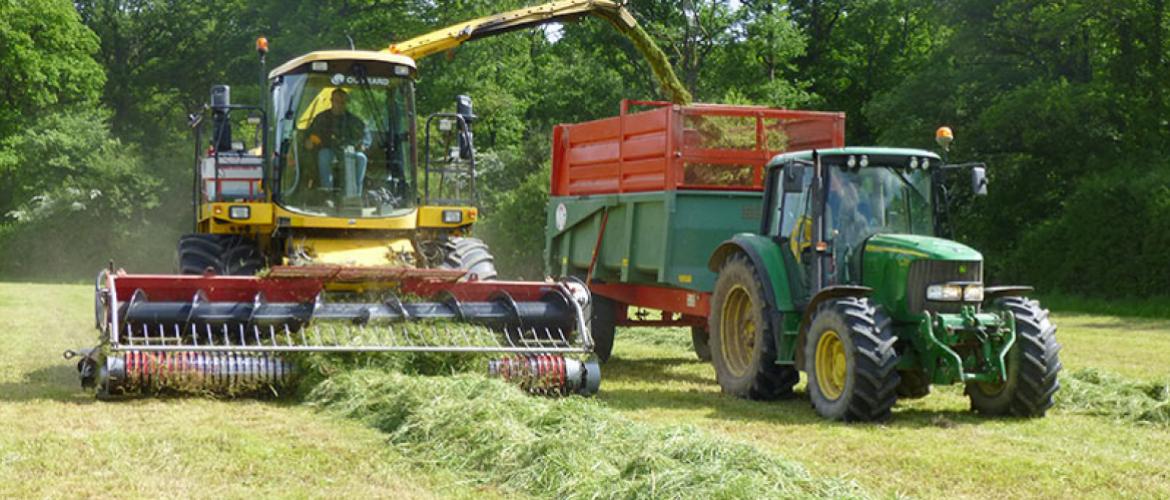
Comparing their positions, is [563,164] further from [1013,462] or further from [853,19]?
[853,19]

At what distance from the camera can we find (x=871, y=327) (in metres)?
9.27

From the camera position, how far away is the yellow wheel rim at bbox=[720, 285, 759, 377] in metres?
11.3

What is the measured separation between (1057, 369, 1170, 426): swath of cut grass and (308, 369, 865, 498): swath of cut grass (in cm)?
365

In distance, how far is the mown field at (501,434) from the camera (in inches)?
268

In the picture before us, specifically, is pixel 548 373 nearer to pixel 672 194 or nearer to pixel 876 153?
pixel 672 194

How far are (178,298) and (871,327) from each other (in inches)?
194

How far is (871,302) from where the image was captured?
9.59 metres

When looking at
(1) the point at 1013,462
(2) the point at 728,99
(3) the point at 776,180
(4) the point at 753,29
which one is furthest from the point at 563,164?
(4) the point at 753,29

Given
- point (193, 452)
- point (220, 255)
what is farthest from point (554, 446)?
point (220, 255)

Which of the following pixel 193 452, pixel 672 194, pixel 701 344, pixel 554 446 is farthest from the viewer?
pixel 701 344

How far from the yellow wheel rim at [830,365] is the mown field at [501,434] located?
23cm

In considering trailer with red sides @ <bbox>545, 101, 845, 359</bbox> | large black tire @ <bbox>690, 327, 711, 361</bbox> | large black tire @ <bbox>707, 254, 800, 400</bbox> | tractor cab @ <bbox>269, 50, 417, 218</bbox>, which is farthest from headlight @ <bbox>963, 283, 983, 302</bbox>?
large black tire @ <bbox>690, 327, 711, 361</bbox>

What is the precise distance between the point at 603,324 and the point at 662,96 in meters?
21.9

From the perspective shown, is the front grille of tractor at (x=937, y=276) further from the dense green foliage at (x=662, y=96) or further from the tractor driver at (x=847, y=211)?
the dense green foliage at (x=662, y=96)
